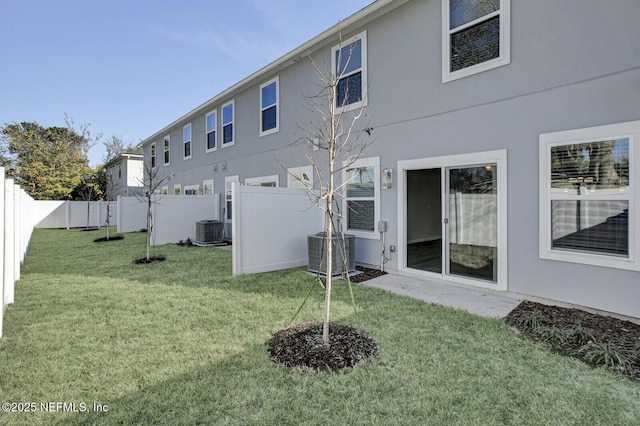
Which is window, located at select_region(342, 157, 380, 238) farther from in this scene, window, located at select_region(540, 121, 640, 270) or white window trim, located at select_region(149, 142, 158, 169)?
white window trim, located at select_region(149, 142, 158, 169)

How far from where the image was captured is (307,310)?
445cm

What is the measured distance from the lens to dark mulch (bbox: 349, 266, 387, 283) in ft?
20.4

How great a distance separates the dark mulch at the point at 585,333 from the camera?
3.00 meters

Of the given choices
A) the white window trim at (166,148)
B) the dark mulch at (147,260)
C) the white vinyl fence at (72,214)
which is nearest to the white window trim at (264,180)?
the dark mulch at (147,260)

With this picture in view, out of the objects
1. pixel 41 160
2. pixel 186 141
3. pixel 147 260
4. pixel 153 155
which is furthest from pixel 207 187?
pixel 41 160

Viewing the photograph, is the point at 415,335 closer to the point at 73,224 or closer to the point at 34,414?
the point at 34,414

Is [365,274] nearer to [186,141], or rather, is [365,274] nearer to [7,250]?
[7,250]

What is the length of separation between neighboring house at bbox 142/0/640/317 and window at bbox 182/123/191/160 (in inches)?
331

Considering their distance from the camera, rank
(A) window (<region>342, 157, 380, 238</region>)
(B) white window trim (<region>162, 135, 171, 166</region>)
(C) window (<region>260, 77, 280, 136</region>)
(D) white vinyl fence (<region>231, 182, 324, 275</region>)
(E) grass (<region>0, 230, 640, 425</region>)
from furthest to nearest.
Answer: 1. (B) white window trim (<region>162, 135, 171, 166</region>)
2. (C) window (<region>260, 77, 280, 136</region>)
3. (A) window (<region>342, 157, 380, 238</region>)
4. (D) white vinyl fence (<region>231, 182, 324, 275</region>)
5. (E) grass (<region>0, 230, 640, 425</region>)

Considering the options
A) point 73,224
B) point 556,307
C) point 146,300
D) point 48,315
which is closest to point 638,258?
point 556,307

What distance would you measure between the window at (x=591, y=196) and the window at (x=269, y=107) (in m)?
7.03

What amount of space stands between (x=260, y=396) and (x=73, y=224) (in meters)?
22.1

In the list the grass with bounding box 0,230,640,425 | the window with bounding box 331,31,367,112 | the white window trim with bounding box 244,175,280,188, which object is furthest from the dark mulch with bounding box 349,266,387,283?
the white window trim with bounding box 244,175,280,188

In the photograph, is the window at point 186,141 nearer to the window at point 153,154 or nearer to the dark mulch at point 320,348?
the window at point 153,154
